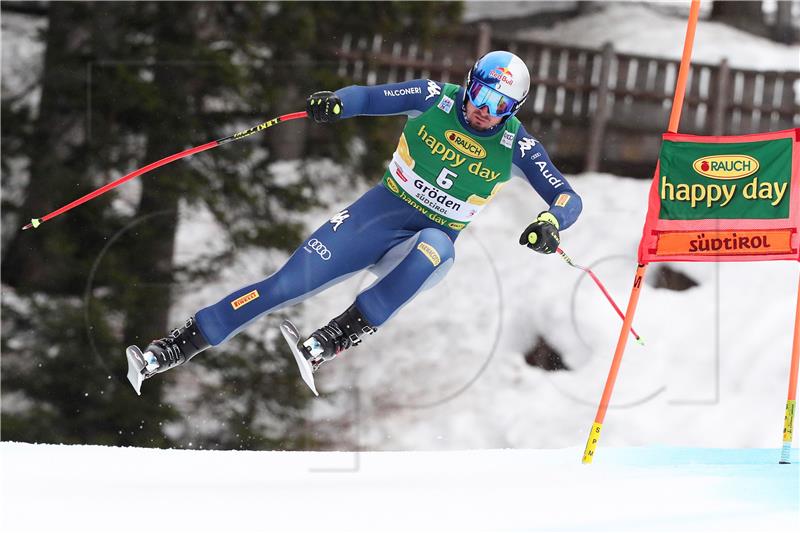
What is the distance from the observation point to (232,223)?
7.63 m

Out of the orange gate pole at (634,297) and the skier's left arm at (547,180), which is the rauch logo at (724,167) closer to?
the orange gate pole at (634,297)

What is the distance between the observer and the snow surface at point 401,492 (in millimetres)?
2992

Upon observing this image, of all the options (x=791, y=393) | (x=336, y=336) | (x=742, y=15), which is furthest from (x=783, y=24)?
(x=336, y=336)

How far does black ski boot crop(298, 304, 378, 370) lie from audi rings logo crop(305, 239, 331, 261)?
273 millimetres

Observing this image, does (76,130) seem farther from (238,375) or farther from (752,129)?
(752,129)

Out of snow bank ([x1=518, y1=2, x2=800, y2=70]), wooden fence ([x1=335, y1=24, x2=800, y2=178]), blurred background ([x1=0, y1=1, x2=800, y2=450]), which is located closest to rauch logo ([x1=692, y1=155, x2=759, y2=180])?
blurred background ([x1=0, y1=1, x2=800, y2=450])

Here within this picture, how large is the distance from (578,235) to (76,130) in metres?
4.24

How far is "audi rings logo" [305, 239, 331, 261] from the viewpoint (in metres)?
3.74

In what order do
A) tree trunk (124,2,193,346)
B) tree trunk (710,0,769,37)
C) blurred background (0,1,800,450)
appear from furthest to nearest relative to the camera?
tree trunk (710,0,769,37), tree trunk (124,2,193,346), blurred background (0,1,800,450)

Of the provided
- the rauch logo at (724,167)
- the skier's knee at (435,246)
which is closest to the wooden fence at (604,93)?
the rauch logo at (724,167)

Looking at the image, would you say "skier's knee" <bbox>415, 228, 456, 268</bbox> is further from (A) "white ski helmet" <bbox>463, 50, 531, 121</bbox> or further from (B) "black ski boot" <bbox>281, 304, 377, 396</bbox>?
(A) "white ski helmet" <bbox>463, 50, 531, 121</bbox>

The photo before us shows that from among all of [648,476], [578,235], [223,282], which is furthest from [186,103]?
[648,476]

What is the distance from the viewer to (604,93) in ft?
24.8

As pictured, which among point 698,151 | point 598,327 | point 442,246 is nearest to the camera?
point 442,246
